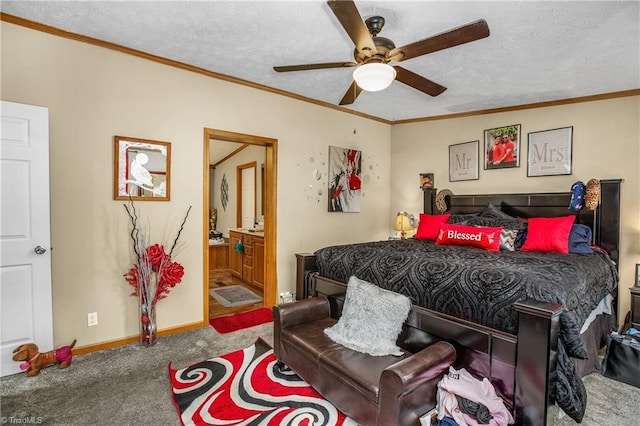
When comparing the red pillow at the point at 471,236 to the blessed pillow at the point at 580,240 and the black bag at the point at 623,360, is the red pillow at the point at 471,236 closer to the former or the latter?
the blessed pillow at the point at 580,240

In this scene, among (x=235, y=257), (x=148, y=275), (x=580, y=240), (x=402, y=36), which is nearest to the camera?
(x=402, y=36)

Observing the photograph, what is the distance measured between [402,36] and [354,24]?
94 centimetres

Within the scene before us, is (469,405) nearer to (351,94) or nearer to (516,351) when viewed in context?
(516,351)

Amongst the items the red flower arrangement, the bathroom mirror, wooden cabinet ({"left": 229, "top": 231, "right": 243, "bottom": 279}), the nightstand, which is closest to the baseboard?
the red flower arrangement

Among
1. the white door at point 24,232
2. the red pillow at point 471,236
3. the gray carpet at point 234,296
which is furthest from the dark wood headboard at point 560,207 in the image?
the white door at point 24,232

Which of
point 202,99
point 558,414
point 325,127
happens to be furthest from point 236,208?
point 558,414

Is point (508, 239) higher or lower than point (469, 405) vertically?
higher

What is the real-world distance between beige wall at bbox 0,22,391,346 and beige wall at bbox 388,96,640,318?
2.37 meters

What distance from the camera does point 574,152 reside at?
Answer: 3.65 metres

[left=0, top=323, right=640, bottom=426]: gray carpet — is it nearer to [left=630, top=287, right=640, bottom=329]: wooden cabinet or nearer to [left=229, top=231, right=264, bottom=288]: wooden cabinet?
[left=630, top=287, right=640, bottom=329]: wooden cabinet

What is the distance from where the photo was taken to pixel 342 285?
276 cm

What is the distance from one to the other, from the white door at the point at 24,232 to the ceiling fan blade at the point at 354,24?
2.38 metres

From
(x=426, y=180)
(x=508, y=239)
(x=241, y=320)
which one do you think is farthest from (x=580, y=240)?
(x=241, y=320)

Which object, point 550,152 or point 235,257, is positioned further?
point 235,257
